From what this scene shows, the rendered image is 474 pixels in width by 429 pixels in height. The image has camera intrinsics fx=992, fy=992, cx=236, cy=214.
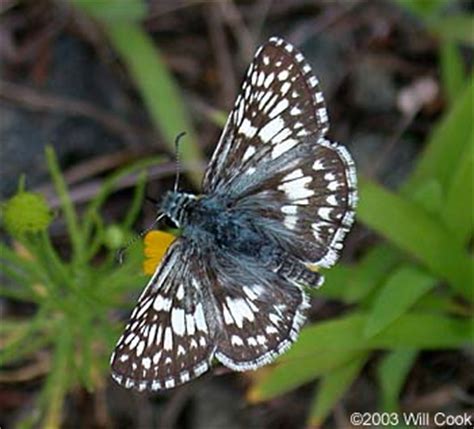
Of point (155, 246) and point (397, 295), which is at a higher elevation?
point (155, 246)

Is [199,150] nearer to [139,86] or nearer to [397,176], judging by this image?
[139,86]

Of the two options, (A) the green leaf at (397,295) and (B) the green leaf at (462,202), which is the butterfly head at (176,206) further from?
(B) the green leaf at (462,202)

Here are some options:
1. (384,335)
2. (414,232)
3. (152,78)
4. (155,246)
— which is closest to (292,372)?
(384,335)

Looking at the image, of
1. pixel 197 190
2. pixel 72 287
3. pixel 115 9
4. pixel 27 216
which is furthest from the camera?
pixel 115 9

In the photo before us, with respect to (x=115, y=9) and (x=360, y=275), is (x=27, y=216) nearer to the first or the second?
(x=360, y=275)

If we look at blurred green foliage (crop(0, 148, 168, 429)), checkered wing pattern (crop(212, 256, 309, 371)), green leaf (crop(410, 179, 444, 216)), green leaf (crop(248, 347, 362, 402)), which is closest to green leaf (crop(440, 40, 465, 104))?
green leaf (crop(410, 179, 444, 216))

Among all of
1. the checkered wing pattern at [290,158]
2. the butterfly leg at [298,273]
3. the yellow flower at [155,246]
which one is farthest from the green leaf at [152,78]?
the butterfly leg at [298,273]

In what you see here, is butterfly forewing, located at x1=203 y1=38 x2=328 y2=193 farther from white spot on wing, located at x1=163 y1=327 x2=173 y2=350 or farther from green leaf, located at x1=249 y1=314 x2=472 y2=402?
green leaf, located at x1=249 y1=314 x2=472 y2=402
